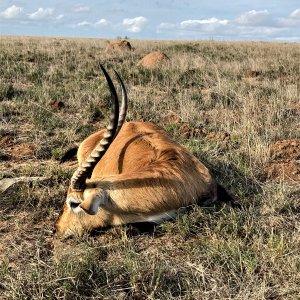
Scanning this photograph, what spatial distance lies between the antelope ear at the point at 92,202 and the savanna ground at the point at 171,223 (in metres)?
0.35

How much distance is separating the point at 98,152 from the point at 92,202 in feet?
1.43

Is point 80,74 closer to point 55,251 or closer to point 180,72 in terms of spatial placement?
point 180,72

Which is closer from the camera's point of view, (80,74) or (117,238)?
(117,238)

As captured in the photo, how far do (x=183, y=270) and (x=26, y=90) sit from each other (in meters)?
8.39

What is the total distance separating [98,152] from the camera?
146 inches

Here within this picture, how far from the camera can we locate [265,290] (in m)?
3.26

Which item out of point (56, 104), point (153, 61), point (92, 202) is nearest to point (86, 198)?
point (92, 202)

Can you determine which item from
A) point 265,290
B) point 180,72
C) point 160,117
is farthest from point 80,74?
point 265,290

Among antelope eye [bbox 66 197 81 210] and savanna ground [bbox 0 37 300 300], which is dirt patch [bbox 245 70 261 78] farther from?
antelope eye [bbox 66 197 81 210]

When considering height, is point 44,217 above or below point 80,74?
below

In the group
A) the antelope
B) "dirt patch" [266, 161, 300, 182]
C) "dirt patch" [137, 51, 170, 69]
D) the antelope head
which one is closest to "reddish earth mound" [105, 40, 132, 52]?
"dirt patch" [137, 51, 170, 69]

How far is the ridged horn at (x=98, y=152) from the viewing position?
3458 millimetres

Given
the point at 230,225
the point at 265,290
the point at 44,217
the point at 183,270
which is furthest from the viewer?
the point at 44,217

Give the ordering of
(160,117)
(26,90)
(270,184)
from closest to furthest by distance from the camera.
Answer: (270,184), (160,117), (26,90)
